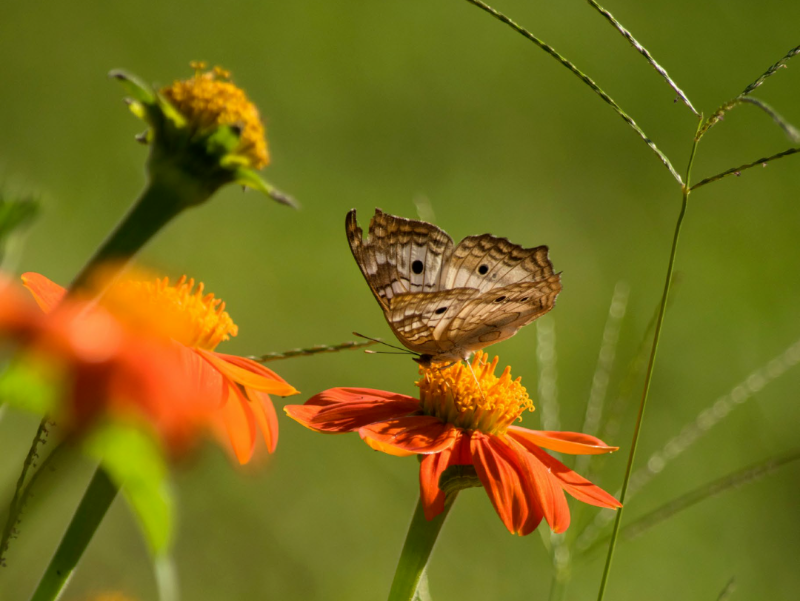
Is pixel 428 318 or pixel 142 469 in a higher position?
pixel 428 318

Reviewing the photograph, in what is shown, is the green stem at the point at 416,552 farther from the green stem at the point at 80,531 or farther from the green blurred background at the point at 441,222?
the green blurred background at the point at 441,222

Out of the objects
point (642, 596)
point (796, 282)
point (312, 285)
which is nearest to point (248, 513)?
point (312, 285)

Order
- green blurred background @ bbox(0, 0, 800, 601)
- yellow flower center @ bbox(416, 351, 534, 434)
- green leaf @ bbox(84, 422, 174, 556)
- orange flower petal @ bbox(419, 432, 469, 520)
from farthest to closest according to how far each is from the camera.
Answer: green blurred background @ bbox(0, 0, 800, 601) → yellow flower center @ bbox(416, 351, 534, 434) → orange flower petal @ bbox(419, 432, 469, 520) → green leaf @ bbox(84, 422, 174, 556)

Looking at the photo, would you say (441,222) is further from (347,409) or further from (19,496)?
(19,496)

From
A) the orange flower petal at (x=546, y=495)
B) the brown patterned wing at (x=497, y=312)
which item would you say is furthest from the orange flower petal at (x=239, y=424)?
the brown patterned wing at (x=497, y=312)

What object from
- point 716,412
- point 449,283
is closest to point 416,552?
point 716,412

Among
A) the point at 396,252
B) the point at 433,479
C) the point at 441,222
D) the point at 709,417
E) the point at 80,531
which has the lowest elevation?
the point at 80,531

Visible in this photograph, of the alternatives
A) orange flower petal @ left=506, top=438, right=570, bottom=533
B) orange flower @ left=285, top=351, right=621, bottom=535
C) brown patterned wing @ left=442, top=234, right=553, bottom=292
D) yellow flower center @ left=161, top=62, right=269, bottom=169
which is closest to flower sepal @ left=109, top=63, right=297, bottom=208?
yellow flower center @ left=161, top=62, right=269, bottom=169

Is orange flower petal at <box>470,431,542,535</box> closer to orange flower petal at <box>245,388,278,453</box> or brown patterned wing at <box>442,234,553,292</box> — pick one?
orange flower petal at <box>245,388,278,453</box>
